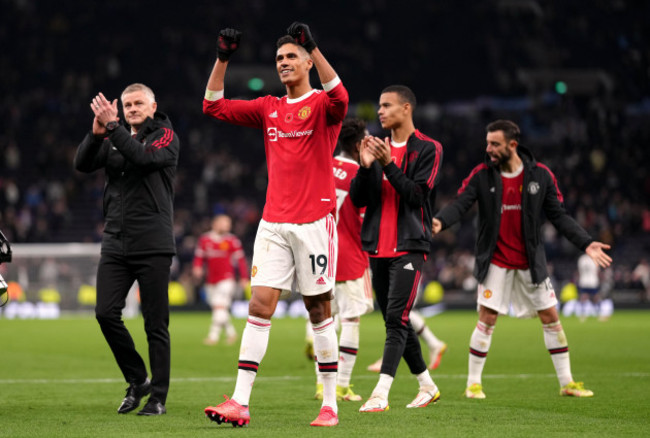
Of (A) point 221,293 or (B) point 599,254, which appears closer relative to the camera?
(B) point 599,254

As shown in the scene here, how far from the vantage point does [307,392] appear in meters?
9.49

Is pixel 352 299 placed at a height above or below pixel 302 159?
below

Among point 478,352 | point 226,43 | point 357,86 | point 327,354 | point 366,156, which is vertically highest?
point 357,86

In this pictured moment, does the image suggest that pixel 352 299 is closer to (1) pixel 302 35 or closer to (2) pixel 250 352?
(2) pixel 250 352

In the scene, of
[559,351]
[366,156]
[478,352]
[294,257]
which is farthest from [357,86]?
[294,257]

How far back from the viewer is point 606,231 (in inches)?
1236

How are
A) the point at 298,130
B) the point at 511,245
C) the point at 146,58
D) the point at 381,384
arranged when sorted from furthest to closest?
A: the point at 146,58 < the point at 511,245 < the point at 381,384 < the point at 298,130

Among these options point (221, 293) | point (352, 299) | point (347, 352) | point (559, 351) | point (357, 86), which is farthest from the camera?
point (357, 86)

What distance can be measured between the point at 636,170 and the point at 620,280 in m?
6.18

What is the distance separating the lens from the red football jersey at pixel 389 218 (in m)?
7.98

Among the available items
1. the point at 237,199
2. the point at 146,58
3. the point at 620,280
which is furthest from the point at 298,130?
the point at 146,58

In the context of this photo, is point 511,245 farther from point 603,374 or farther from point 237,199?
point 237,199

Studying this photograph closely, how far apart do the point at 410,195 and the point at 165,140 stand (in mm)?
1955

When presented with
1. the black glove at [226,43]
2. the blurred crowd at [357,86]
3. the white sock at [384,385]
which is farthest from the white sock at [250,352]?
the blurred crowd at [357,86]
